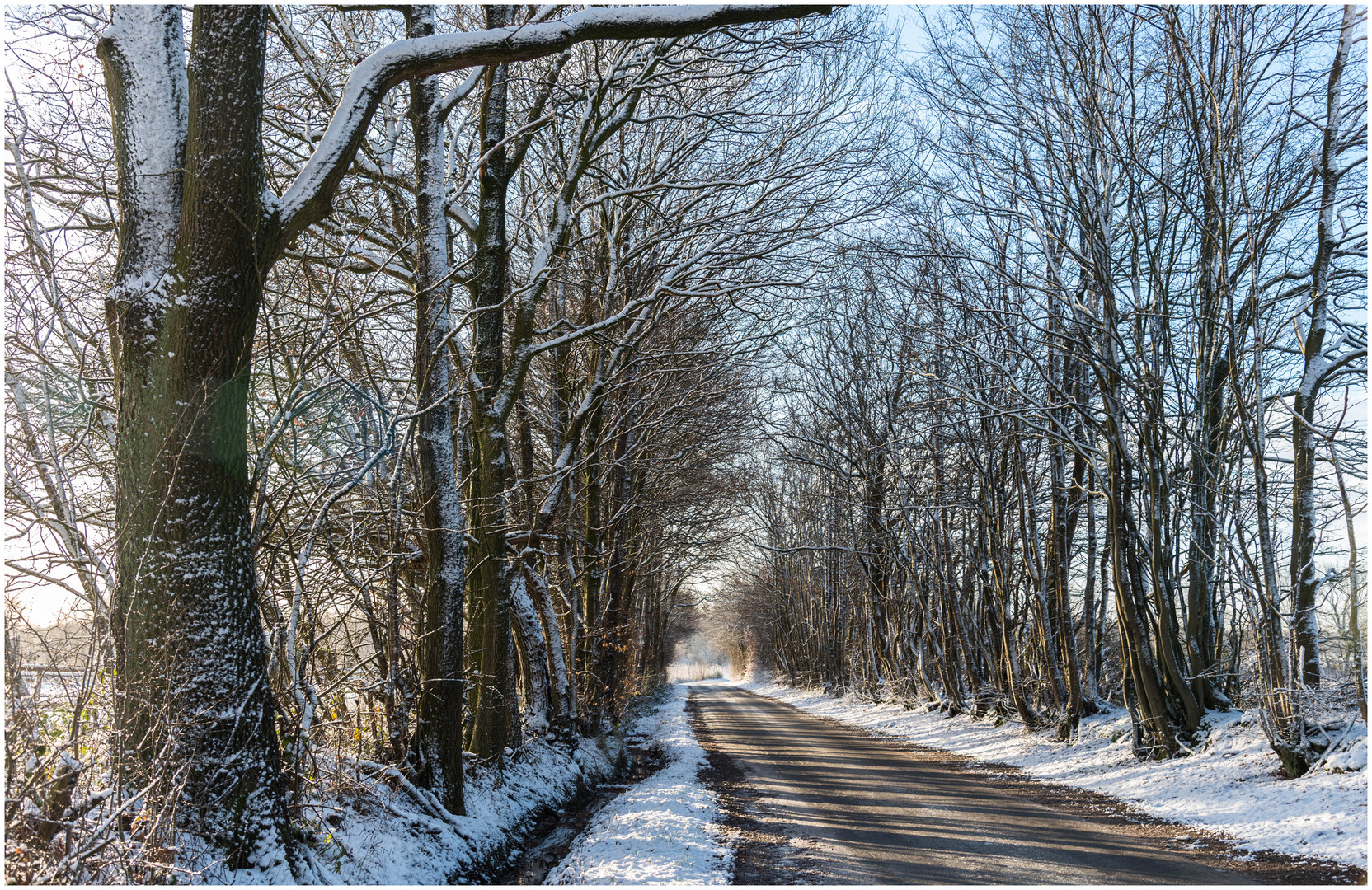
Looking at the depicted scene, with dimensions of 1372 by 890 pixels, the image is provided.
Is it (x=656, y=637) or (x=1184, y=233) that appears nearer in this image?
(x=1184, y=233)

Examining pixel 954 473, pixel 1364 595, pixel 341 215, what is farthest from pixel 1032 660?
pixel 341 215

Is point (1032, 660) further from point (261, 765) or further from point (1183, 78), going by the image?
point (261, 765)

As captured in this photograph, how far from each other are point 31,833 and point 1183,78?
40.1ft

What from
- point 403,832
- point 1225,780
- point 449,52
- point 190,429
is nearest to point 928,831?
point 1225,780

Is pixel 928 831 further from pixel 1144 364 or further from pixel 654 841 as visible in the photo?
pixel 1144 364

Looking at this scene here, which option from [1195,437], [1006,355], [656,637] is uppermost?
[1006,355]

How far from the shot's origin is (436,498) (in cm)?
769

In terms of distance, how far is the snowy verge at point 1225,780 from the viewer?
20.9 feet

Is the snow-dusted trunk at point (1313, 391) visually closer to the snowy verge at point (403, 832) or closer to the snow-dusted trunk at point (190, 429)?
the snowy verge at point (403, 832)

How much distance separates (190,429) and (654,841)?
214 inches

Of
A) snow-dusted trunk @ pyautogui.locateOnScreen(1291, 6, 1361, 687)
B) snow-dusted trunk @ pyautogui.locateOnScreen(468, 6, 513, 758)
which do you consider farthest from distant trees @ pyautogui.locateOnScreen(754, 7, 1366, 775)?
snow-dusted trunk @ pyautogui.locateOnScreen(468, 6, 513, 758)

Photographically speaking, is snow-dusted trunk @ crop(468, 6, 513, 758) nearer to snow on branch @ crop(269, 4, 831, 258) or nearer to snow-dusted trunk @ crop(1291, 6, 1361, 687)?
snow on branch @ crop(269, 4, 831, 258)

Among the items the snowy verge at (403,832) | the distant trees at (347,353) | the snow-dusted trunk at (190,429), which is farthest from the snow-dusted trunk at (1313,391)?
the snow-dusted trunk at (190,429)

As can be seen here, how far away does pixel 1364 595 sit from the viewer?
756cm
